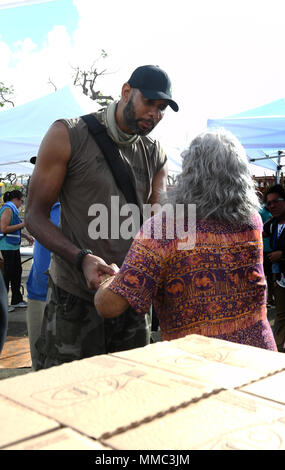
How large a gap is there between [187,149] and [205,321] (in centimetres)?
63

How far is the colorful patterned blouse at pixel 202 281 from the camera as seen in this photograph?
1.70m

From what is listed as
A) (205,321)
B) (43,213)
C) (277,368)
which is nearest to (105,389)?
(277,368)

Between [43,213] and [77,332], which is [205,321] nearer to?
[77,332]

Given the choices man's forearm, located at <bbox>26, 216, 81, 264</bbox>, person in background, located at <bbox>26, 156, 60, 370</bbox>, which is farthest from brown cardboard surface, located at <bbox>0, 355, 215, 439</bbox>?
person in background, located at <bbox>26, 156, 60, 370</bbox>

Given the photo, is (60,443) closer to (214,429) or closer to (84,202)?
(214,429)

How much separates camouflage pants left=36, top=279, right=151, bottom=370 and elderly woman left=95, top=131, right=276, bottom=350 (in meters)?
0.26

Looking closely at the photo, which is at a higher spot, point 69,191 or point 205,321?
point 69,191

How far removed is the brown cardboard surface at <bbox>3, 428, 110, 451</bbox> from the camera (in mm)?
Answer: 679

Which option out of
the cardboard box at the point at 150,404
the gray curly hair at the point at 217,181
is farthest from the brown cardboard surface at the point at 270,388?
the gray curly hair at the point at 217,181

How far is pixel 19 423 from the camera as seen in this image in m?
0.75

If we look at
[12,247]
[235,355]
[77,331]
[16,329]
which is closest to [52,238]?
[77,331]

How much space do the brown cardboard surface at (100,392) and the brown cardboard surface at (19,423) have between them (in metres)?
0.02

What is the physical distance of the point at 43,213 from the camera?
2.06m

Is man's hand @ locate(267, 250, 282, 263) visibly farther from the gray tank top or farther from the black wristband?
the black wristband
